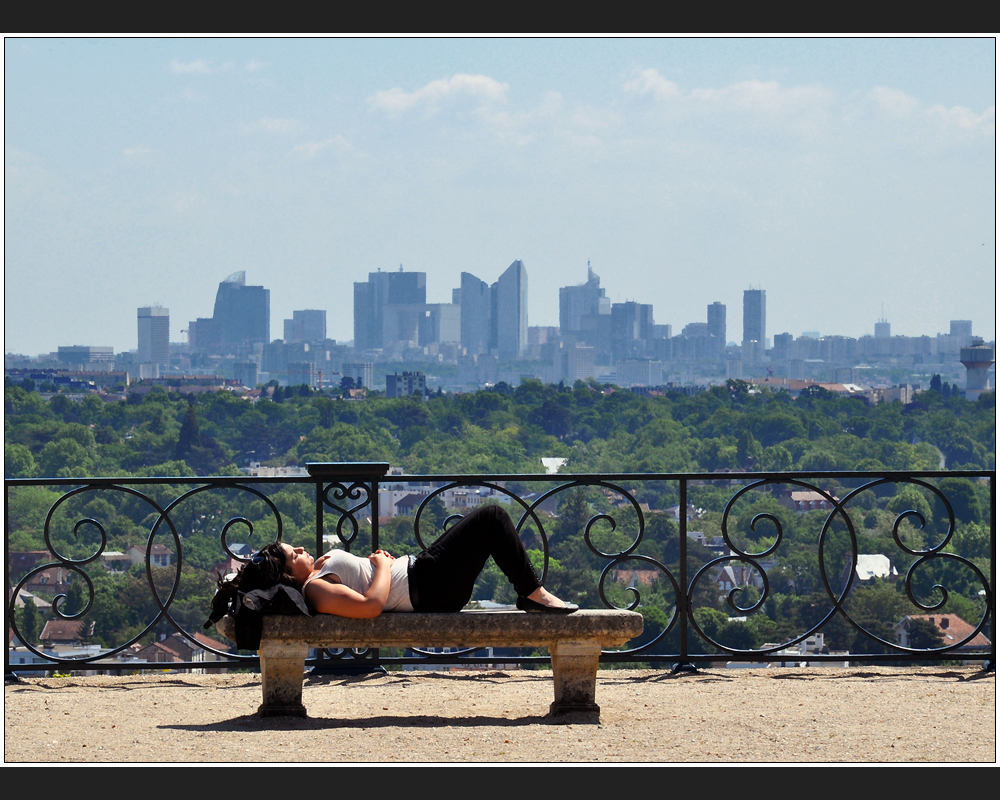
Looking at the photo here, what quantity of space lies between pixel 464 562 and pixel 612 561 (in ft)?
4.43

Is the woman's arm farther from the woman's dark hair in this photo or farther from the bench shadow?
the bench shadow

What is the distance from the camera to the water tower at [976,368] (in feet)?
215

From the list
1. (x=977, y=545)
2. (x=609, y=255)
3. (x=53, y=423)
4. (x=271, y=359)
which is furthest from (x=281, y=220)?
(x=977, y=545)

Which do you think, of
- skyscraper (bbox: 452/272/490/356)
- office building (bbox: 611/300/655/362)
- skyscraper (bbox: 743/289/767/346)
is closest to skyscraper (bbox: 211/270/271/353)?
skyscraper (bbox: 452/272/490/356)

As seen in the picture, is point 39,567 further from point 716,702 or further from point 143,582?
point 143,582

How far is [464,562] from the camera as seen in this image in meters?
4.54

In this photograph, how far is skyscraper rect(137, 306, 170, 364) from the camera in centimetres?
9694

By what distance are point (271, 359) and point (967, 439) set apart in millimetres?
70105

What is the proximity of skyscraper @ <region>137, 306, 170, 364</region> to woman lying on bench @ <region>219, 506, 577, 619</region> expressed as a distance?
305 feet

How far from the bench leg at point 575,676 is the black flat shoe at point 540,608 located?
0.14m

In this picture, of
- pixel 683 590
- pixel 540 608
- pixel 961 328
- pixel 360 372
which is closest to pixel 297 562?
pixel 540 608

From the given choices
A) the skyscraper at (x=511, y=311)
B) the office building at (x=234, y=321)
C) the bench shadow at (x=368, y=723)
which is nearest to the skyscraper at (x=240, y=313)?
the office building at (x=234, y=321)

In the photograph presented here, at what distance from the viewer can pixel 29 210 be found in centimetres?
11350

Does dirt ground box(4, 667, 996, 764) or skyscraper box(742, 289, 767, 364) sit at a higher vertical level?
skyscraper box(742, 289, 767, 364)
